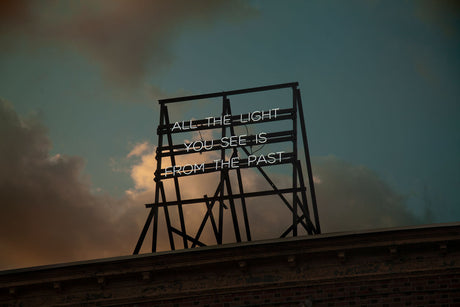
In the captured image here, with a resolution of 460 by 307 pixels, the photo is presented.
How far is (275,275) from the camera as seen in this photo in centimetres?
1545

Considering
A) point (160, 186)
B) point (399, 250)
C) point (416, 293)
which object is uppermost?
point (160, 186)

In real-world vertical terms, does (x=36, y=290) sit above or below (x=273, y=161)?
below

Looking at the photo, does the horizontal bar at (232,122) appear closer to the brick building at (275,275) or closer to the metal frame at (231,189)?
the metal frame at (231,189)

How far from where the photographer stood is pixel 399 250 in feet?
48.9

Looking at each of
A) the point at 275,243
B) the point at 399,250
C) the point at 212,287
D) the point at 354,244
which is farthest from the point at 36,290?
the point at 399,250

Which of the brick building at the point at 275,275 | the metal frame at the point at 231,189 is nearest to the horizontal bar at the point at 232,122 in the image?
the metal frame at the point at 231,189

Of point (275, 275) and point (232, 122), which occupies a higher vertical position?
point (232, 122)

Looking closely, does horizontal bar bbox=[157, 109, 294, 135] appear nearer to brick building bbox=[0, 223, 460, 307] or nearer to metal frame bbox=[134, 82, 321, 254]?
metal frame bbox=[134, 82, 321, 254]

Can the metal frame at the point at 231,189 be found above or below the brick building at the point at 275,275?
above

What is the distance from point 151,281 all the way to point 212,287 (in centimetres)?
180

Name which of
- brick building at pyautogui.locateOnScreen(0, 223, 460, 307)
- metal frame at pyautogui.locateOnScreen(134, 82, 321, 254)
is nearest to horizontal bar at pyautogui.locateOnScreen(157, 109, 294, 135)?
metal frame at pyautogui.locateOnScreen(134, 82, 321, 254)

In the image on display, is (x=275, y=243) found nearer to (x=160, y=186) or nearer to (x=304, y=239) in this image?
(x=304, y=239)

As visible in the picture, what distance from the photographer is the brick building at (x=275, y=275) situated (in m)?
14.6

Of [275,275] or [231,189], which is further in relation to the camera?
[231,189]
